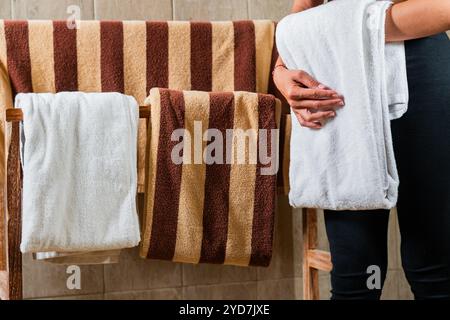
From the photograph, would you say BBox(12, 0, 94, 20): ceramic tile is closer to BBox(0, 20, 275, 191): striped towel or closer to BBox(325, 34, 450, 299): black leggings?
BBox(0, 20, 275, 191): striped towel

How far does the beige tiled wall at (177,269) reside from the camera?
1324 mm

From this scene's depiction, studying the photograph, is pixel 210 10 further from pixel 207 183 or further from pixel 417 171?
pixel 417 171

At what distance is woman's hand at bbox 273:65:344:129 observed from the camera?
0.81 m

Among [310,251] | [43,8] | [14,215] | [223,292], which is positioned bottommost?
[223,292]

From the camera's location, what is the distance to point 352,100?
81cm

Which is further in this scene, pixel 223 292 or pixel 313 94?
pixel 223 292

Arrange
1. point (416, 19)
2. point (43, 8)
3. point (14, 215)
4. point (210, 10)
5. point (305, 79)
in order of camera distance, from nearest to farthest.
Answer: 1. point (416, 19)
2. point (305, 79)
3. point (14, 215)
4. point (43, 8)
5. point (210, 10)

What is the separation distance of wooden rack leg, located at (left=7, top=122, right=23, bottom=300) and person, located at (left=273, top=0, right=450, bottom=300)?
49 cm

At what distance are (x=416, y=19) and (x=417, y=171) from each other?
0.19 meters

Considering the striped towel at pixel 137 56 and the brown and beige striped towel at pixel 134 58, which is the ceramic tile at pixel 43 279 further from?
the striped towel at pixel 137 56

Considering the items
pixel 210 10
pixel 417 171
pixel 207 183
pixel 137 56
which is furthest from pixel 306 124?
pixel 210 10

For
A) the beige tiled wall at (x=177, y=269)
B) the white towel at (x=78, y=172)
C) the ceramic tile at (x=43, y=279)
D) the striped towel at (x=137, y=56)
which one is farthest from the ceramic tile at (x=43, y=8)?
the ceramic tile at (x=43, y=279)

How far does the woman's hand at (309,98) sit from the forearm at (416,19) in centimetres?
11

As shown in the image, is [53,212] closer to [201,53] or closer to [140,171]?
[140,171]
